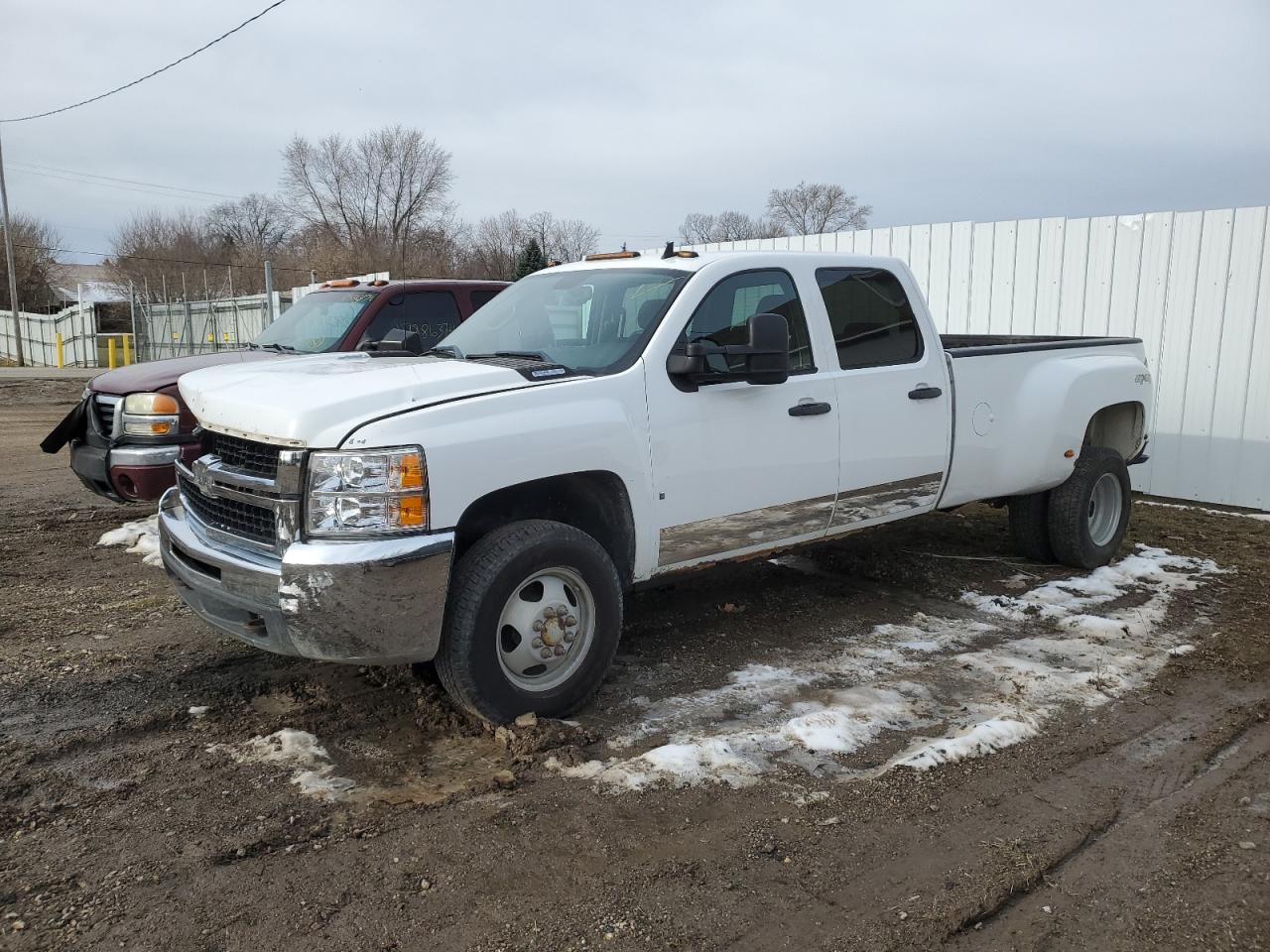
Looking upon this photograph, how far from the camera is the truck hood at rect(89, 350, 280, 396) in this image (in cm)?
664

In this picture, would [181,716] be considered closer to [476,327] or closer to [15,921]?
[15,921]

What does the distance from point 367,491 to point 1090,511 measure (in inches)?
204

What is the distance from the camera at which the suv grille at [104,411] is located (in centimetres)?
676

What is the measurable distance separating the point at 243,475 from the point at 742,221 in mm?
66245

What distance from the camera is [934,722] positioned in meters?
4.22

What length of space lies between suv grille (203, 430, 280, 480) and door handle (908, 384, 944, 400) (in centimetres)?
327

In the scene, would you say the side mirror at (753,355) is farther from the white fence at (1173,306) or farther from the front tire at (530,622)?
the white fence at (1173,306)

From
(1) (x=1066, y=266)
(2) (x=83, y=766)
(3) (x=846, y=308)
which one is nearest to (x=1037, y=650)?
(3) (x=846, y=308)

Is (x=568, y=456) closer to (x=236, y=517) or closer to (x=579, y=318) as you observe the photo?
(x=579, y=318)

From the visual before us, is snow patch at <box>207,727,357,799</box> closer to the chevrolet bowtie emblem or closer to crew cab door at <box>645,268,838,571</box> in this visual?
the chevrolet bowtie emblem

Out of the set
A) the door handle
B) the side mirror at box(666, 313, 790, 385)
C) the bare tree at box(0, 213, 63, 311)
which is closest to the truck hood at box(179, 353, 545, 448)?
the side mirror at box(666, 313, 790, 385)

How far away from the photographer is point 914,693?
455cm

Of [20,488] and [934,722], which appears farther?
[20,488]

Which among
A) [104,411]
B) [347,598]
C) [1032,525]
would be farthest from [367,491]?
[1032,525]
